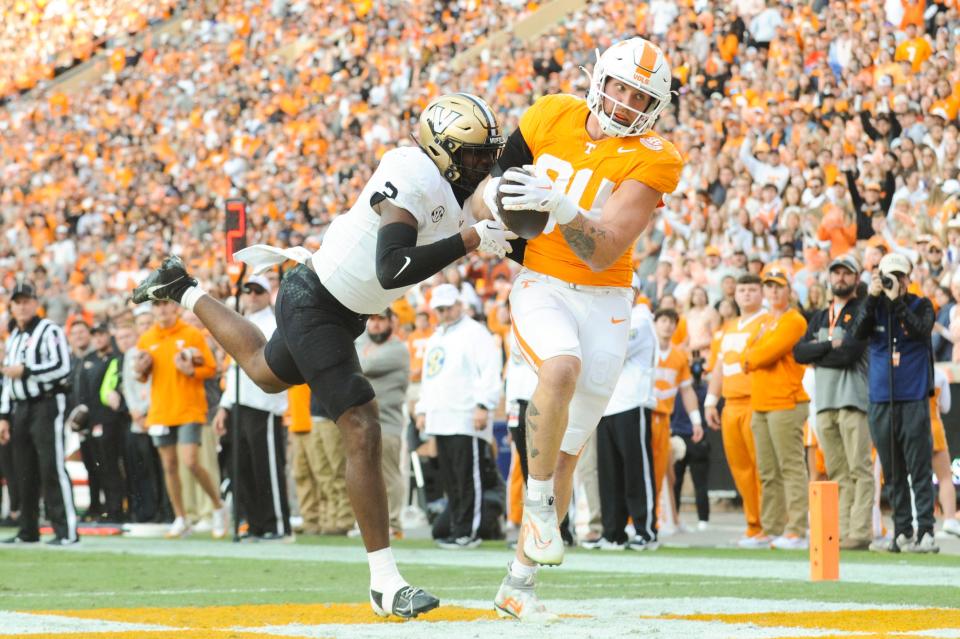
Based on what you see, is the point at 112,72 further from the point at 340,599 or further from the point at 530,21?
the point at 340,599

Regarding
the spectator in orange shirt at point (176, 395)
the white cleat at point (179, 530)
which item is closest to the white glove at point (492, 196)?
the spectator in orange shirt at point (176, 395)

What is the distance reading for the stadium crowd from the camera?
640 inches

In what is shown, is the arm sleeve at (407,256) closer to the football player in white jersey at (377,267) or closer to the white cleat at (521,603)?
the football player in white jersey at (377,267)

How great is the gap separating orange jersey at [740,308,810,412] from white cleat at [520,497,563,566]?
20.6 ft

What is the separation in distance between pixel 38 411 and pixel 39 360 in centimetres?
Result: 41

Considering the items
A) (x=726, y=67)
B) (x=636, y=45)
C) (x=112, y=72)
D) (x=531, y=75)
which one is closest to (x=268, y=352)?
(x=636, y=45)

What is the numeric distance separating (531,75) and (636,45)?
19670 millimetres

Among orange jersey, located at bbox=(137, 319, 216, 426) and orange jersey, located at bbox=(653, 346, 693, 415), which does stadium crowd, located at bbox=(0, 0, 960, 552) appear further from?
orange jersey, located at bbox=(137, 319, 216, 426)

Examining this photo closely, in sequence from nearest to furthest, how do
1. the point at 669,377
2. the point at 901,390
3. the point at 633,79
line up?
the point at 633,79, the point at 901,390, the point at 669,377

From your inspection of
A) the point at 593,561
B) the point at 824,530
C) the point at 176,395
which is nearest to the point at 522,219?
the point at 824,530

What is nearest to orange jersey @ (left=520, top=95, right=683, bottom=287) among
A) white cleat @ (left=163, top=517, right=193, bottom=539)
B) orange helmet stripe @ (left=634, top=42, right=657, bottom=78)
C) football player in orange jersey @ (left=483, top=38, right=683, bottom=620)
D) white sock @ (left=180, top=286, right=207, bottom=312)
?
football player in orange jersey @ (left=483, top=38, right=683, bottom=620)

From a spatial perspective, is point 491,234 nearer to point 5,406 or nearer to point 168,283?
point 168,283

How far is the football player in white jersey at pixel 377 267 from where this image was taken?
622 cm

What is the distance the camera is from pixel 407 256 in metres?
6.14
